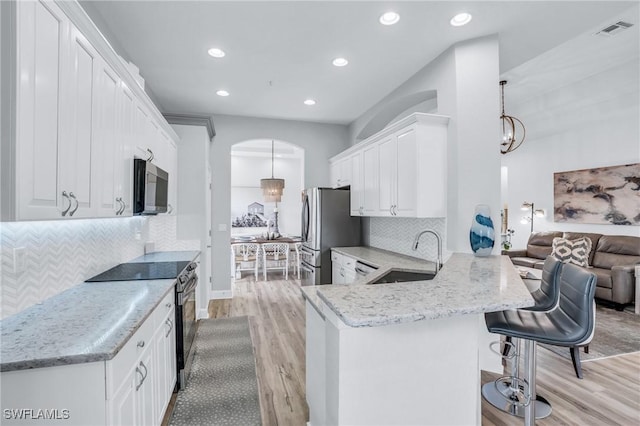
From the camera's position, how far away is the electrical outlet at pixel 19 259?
4.94 ft

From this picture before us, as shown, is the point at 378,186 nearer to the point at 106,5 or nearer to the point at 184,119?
the point at 184,119

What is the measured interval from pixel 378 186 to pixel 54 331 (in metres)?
3.19

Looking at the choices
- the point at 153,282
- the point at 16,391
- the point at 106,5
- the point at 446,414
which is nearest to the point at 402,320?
the point at 446,414

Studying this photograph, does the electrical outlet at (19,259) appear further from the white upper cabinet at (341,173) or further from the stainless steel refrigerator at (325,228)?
the white upper cabinet at (341,173)

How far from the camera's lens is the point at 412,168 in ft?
10.1

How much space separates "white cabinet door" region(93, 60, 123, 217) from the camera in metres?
1.76

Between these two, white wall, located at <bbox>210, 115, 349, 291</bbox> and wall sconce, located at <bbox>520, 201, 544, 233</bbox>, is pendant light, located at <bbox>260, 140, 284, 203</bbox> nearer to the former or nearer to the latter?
white wall, located at <bbox>210, 115, 349, 291</bbox>

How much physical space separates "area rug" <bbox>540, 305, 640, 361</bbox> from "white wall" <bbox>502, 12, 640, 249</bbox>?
1.49m

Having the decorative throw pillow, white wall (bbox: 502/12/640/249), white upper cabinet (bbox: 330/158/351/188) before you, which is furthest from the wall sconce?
white upper cabinet (bbox: 330/158/351/188)

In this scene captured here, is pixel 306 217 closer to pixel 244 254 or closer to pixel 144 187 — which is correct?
pixel 244 254

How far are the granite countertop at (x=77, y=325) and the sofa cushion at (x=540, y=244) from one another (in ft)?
21.0

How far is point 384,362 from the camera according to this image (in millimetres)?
1357

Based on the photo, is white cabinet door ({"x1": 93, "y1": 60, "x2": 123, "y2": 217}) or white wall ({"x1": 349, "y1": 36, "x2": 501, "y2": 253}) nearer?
white cabinet door ({"x1": 93, "y1": 60, "x2": 123, "y2": 217})

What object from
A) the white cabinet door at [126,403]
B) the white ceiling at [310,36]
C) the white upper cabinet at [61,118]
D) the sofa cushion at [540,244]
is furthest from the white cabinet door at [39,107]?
the sofa cushion at [540,244]
